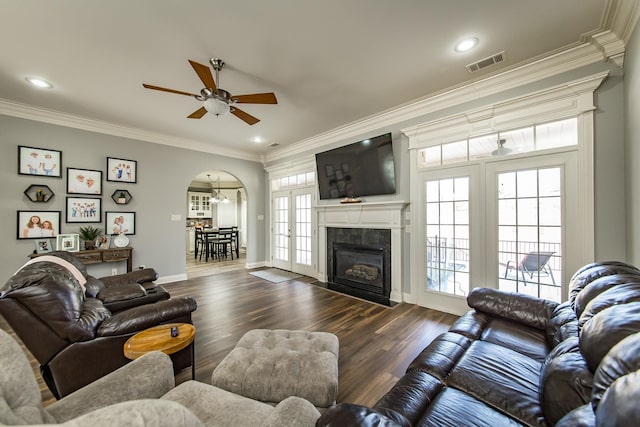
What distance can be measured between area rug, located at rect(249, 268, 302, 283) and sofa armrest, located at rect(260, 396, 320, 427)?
13.8 feet

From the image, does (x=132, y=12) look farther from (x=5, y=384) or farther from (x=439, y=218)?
(x=439, y=218)

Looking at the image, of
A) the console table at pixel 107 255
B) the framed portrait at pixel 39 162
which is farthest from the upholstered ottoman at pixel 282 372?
the framed portrait at pixel 39 162

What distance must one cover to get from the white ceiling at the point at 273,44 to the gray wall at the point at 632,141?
0.42m

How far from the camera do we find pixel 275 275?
18.2 feet

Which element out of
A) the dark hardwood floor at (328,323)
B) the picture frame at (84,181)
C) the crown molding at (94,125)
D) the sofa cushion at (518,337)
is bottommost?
the dark hardwood floor at (328,323)

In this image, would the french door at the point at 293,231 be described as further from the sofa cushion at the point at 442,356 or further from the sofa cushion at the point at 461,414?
the sofa cushion at the point at 461,414

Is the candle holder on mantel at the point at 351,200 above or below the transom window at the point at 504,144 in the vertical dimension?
below

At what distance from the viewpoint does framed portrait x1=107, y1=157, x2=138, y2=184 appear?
4414 mm

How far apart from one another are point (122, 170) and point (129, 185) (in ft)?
0.95

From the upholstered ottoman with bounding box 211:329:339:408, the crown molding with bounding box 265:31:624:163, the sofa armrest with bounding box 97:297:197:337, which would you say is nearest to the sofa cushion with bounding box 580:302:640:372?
the upholstered ottoman with bounding box 211:329:339:408

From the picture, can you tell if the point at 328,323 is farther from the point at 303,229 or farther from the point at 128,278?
the point at 303,229

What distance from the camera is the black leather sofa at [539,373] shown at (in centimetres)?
73

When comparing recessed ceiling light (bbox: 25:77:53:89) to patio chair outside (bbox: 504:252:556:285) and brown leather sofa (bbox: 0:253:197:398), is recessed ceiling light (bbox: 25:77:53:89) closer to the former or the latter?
brown leather sofa (bbox: 0:253:197:398)

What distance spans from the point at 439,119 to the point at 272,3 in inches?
98.7
